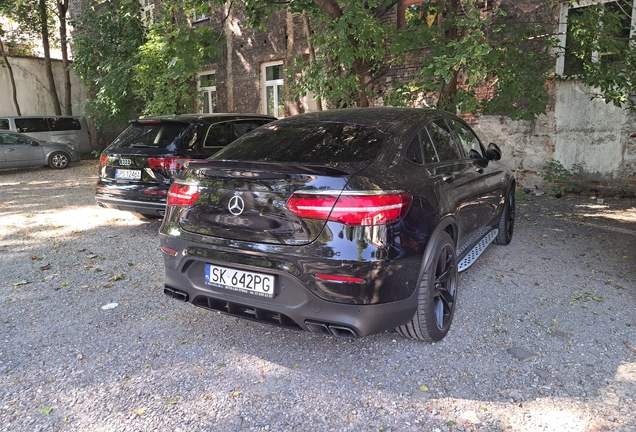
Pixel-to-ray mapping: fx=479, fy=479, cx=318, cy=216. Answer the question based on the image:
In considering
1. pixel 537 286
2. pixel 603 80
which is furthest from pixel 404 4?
pixel 537 286

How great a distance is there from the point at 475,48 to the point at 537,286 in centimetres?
306

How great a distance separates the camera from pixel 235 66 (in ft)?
50.8

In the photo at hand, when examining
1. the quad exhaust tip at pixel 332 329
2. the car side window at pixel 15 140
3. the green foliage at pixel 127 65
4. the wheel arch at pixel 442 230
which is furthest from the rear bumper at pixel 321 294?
the car side window at pixel 15 140

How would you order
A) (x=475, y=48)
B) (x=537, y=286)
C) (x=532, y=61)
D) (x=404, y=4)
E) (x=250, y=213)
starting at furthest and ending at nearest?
1. (x=404, y=4)
2. (x=532, y=61)
3. (x=475, y=48)
4. (x=537, y=286)
5. (x=250, y=213)

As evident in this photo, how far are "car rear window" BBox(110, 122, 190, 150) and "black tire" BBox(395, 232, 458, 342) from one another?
13.5 ft

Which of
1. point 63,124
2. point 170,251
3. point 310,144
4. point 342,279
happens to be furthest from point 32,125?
point 342,279

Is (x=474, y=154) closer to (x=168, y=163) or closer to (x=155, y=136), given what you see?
(x=168, y=163)

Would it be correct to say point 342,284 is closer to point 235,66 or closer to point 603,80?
point 603,80

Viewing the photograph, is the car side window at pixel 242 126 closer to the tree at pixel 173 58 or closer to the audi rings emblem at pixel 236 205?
the tree at pixel 173 58

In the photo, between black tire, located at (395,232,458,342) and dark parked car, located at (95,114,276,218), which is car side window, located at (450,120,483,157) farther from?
dark parked car, located at (95,114,276,218)

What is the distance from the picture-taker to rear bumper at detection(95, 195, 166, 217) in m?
6.26

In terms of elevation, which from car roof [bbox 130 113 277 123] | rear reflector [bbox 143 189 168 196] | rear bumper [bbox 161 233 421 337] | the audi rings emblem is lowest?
rear bumper [bbox 161 233 421 337]

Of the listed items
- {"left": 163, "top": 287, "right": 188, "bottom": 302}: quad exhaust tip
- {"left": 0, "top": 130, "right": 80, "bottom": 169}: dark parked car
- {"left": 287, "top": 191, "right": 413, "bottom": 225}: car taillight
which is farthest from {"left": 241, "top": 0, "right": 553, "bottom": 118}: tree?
{"left": 0, "top": 130, "right": 80, "bottom": 169}: dark parked car

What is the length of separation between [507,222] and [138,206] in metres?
4.80
